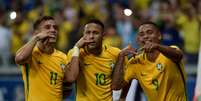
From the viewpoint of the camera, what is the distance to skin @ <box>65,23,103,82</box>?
434 inches

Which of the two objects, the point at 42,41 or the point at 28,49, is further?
the point at 42,41

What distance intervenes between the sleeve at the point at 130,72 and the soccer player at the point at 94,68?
0.19m

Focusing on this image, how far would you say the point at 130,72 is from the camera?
11.4 meters

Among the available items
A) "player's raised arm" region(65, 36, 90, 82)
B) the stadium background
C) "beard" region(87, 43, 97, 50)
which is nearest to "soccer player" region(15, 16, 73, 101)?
"player's raised arm" region(65, 36, 90, 82)

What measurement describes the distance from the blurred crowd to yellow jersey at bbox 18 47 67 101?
6.06 metres

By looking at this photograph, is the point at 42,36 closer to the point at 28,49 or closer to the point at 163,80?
the point at 28,49

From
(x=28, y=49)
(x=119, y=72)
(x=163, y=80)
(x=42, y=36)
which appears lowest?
(x=163, y=80)

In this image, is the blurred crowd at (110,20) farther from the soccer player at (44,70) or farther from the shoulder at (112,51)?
the soccer player at (44,70)

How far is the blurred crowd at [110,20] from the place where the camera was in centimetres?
1809

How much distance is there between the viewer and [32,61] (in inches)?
436

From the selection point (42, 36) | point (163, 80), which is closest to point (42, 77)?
point (42, 36)

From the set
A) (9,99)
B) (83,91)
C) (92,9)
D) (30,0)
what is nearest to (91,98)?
(83,91)

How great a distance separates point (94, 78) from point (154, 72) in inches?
30.9

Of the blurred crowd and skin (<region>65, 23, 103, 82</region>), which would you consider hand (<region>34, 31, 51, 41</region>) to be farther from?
the blurred crowd
